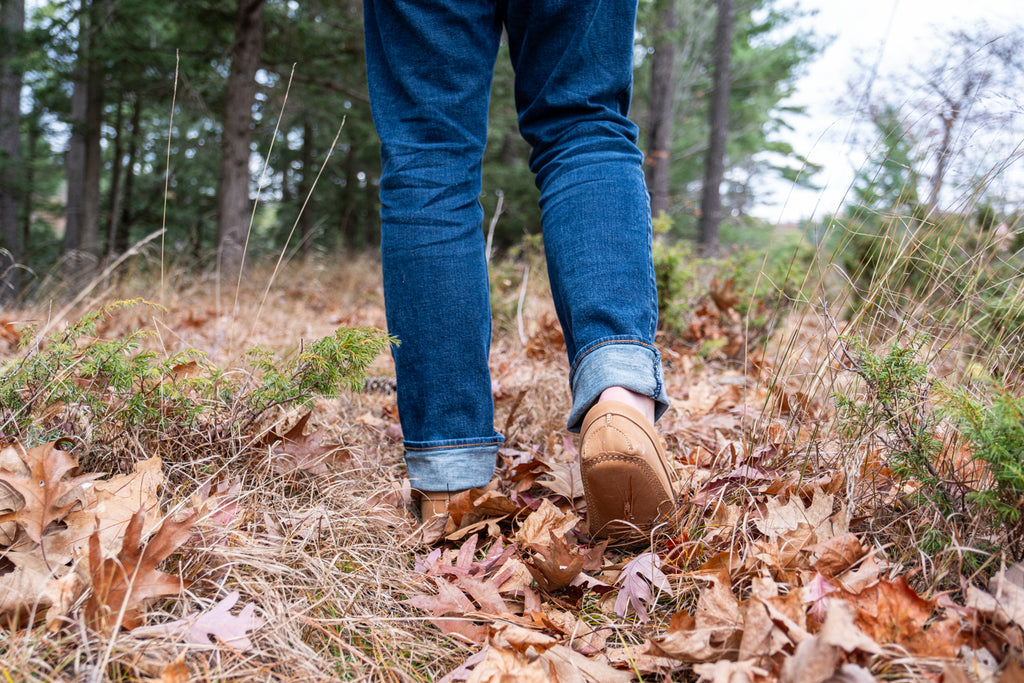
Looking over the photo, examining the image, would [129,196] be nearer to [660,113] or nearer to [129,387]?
[660,113]

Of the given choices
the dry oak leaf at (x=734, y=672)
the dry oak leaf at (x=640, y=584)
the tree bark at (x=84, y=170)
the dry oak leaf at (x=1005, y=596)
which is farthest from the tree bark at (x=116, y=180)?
the dry oak leaf at (x=1005, y=596)

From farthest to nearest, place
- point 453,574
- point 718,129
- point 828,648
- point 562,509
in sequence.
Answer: point 718,129 → point 562,509 → point 453,574 → point 828,648

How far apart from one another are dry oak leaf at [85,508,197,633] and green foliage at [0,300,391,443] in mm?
389

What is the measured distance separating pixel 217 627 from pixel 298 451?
483 millimetres

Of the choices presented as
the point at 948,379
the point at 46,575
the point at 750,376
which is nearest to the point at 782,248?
the point at 750,376

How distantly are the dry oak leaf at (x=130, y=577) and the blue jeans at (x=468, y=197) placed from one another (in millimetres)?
455

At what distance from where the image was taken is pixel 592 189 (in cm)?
112

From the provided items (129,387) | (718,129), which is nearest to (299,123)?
(718,129)

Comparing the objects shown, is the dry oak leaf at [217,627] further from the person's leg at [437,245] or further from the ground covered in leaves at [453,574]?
the person's leg at [437,245]

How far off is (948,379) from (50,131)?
13477 mm

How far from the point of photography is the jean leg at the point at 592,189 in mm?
1052

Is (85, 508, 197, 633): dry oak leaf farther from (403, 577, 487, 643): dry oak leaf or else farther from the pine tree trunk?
the pine tree trunk

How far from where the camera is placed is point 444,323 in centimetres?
112

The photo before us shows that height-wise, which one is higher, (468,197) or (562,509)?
(468,197)
